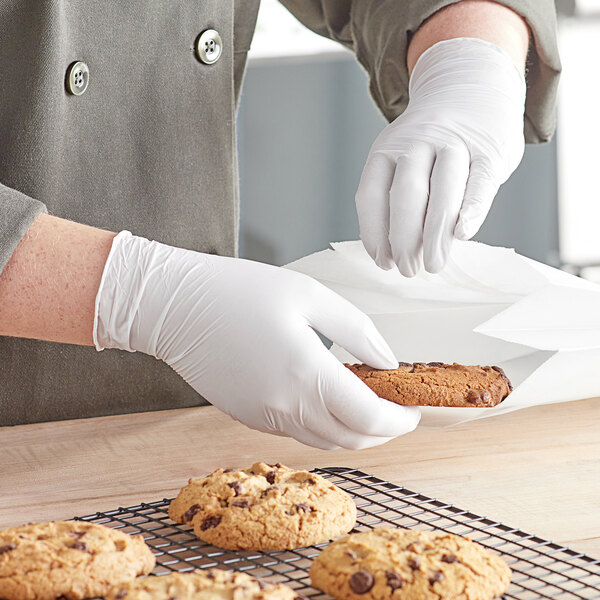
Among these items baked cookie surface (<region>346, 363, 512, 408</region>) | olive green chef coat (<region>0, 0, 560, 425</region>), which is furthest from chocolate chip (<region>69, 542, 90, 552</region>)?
olive green chef coat (<region>0, 0, 560, 425</region>)

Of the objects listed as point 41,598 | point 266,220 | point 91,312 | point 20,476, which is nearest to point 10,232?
point 91,312

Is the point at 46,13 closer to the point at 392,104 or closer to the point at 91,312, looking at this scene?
the point at 91,312

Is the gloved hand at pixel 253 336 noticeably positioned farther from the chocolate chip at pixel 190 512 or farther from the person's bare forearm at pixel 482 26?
the person's bare forearm at pixel 482 26

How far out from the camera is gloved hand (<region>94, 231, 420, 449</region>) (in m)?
1.16

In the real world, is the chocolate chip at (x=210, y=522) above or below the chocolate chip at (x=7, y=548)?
below

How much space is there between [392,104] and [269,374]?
903mm

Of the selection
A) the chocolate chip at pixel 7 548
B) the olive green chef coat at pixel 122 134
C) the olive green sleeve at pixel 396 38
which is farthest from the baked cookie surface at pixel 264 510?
the olive green sleeve at pixel 396 38

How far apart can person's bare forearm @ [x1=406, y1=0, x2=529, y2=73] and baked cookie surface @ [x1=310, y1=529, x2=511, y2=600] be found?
99 cm

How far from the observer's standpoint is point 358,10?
70.9 inches

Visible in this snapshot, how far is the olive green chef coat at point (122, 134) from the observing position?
1.37 meters

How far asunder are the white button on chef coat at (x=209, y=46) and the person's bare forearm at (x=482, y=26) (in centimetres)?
39

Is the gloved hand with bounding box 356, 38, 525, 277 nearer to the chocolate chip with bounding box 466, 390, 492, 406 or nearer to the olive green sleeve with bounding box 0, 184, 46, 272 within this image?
the chocolate chip with bounding box 466, 390, 492, 406

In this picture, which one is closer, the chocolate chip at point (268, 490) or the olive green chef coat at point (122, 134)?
the chocolate chip at point (268, 490)

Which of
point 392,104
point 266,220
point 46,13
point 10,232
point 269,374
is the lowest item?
point 266,220
